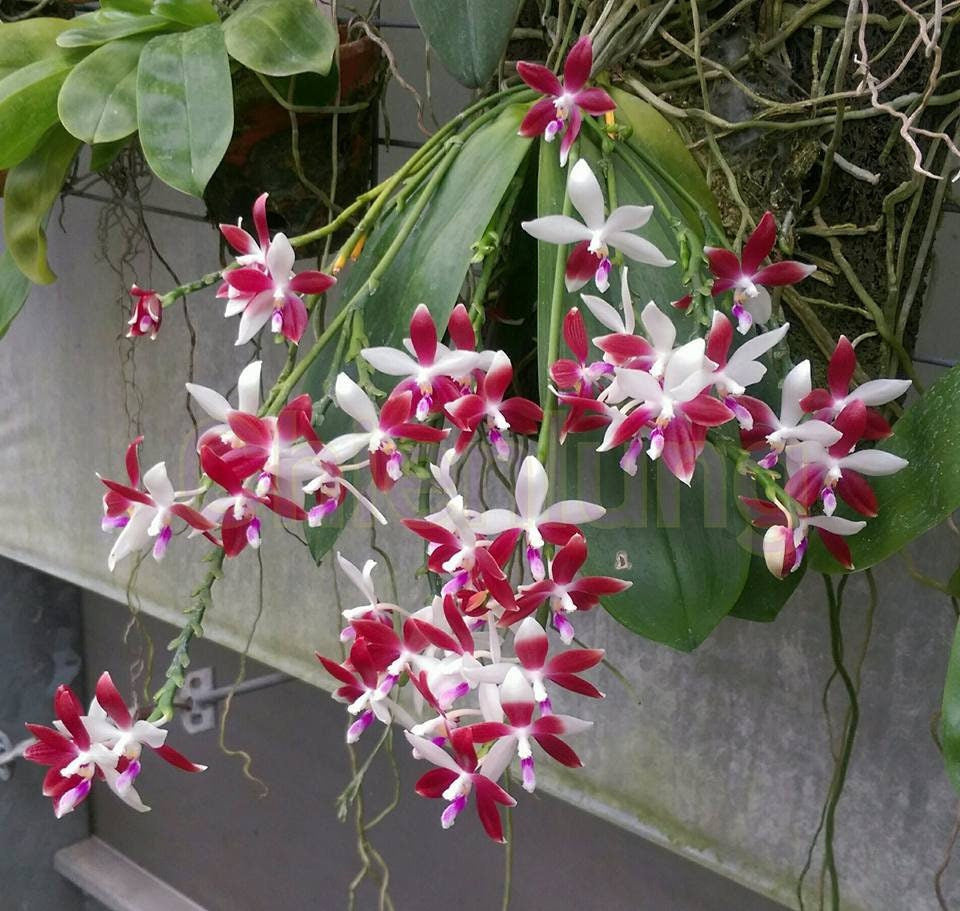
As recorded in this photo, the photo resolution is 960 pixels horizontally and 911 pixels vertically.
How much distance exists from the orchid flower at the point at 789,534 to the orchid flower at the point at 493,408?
113mm

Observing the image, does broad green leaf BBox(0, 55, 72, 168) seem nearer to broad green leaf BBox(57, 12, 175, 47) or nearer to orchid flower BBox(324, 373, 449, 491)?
broad green leaf BBox(57, 12, 175, 47)

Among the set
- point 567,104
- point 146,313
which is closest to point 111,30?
point 146,313

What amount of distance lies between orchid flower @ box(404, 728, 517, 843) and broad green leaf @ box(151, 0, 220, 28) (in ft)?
1.73

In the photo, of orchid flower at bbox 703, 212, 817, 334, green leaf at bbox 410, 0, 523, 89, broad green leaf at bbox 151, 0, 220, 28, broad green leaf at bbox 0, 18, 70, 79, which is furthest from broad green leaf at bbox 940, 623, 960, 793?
broad green leaf at bbox 0, 18, 70, 79

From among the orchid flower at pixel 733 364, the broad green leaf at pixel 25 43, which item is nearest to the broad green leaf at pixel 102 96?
the broad green leaf at pixel 25 43

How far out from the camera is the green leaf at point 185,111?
640 mm

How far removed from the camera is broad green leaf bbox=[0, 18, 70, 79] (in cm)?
80

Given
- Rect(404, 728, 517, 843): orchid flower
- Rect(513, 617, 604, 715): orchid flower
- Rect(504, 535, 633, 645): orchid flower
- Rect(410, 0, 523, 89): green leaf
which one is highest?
Rect(410, 0, 523, 89): green leaf

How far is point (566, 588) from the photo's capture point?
45 cm

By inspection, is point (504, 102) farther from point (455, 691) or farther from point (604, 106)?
point (455, 691)

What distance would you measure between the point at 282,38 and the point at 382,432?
344 millimetres

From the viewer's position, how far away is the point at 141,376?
1217 mm

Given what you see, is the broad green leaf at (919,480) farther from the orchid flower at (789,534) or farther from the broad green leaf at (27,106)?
the broad green leaf at (27,106)

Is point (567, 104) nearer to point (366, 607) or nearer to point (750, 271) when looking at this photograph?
point (750, 271)
